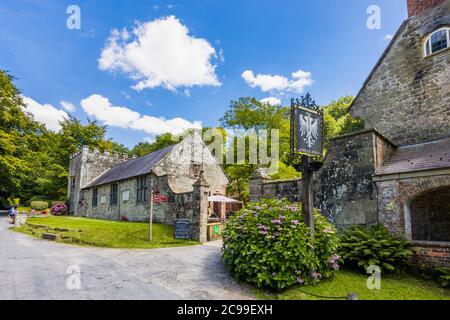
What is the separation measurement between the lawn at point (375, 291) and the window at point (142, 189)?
14.5m

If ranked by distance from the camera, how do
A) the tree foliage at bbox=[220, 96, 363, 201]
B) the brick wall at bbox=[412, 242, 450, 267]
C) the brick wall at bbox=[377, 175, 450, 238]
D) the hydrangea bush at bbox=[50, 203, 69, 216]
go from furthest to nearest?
the hydrangea bush at bbox=[50, 203, 69, 216] < the tree foliage at bbox=[220, 96, 363, 201] < the brick wall at bbox=[377, 175, 450, 238] < the brick wall at bbox=[412, 242, 450, 267]

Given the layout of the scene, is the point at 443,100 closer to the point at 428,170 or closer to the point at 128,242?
the point at 428,170

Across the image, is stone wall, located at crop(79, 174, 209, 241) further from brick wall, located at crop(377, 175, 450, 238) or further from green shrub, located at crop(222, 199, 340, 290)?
brick wall, located at crop(377, 175, 450, 238)

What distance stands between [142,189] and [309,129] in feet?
49.5

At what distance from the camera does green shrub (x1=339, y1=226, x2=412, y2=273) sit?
7.20m

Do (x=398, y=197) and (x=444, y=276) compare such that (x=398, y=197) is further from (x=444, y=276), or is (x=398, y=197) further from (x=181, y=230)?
(x=181, y=230)

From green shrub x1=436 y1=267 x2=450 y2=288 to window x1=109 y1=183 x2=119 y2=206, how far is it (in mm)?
22269

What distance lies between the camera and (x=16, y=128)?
1229 inches

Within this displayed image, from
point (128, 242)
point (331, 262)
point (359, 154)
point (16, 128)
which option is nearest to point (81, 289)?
point (331, 262)

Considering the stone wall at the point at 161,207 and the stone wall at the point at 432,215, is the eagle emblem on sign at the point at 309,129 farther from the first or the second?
the stone wall at the point at 161,207

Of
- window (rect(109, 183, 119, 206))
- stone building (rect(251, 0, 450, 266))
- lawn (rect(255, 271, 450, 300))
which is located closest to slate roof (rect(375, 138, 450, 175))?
stone building (rect(251, 0, 450, 266))

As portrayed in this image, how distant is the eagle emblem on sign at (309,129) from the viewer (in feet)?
23.9

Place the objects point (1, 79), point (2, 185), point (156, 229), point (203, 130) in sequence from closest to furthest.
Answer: point (156, 229)
point (1, 79)
point (2, 185)
point (203, 130)
